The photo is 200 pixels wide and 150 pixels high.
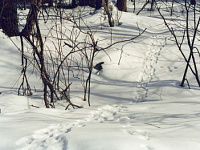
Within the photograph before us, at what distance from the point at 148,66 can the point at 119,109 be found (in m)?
2.72

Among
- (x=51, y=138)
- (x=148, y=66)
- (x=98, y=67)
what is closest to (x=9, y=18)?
(x=98, y=67)

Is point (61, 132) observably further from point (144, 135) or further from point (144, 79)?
point (144, 79)

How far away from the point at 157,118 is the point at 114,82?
2.64m

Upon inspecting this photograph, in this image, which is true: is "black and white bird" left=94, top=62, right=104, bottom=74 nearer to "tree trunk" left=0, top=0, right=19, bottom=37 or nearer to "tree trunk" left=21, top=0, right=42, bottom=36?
"tree trunk" left=0, top=0, right=19, bottom=37

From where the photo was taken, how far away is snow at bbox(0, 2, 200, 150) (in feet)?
7.77

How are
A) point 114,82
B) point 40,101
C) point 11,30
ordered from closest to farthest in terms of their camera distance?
1. point 40,101
2. point 114,82
3. point 11,30

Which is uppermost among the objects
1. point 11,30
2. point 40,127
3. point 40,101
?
point 11,30

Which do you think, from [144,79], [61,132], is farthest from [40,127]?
[144,79]

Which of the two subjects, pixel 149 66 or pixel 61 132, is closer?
pixel 61 132

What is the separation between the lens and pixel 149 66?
6832 mm

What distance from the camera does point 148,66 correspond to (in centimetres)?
683

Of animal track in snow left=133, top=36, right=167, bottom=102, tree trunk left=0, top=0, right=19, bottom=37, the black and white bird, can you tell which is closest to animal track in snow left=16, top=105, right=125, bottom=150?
animal track in snow left=133, top=36, right=167, bottom=102

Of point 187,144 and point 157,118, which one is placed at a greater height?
point 187,144

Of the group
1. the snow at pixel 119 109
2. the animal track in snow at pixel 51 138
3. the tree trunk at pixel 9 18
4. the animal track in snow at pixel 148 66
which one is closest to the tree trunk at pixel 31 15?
the snow at pixel 119 109
